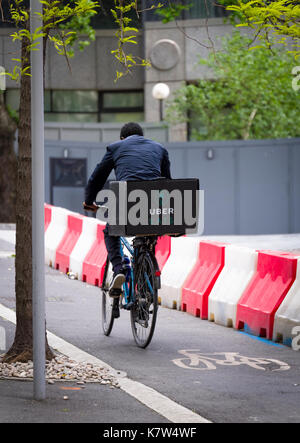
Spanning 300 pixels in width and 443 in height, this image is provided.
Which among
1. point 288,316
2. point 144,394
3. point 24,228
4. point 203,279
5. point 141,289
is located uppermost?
point 24,228

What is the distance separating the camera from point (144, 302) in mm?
9055

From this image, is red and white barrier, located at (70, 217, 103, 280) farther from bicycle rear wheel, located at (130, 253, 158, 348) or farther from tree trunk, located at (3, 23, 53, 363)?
tree trunk, located at (3, 23, 53, 363)

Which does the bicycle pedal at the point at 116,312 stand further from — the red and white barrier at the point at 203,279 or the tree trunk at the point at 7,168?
the tree trunk at the point at 7,168

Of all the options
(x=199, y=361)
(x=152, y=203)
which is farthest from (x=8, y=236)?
(x=199, y=361)

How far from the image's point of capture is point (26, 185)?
7840 millimetres

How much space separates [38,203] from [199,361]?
266 centimetres

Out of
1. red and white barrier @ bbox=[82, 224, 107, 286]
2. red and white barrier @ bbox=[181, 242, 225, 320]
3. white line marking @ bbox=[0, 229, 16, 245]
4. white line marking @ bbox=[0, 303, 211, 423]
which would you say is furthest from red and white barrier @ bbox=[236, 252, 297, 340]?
white line marking @ bbox=[0, 229, 16, 245]

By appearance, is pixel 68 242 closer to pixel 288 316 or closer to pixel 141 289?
pixel 288 316

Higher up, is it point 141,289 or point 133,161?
point 133,161

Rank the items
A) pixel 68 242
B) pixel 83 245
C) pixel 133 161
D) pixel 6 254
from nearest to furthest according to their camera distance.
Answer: pixel 133 161
pixel 83 245
pixel 68 242
pixel 6 254

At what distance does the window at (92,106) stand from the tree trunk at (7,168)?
13.7 m

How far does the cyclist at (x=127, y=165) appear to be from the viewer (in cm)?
916

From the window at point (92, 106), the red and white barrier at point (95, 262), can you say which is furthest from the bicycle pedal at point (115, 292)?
the window at point (92, 106)

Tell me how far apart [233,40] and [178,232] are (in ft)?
71.1
